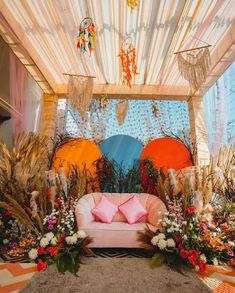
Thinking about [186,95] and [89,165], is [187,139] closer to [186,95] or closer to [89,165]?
[186,95]

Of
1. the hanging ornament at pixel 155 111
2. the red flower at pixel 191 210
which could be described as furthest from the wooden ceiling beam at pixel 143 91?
the red flower at pixel 191 210

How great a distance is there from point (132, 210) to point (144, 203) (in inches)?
12.0

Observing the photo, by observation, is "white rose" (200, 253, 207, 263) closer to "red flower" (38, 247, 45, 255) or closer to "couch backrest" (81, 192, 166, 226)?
"couch backrest" (81, 192, 166, 226)

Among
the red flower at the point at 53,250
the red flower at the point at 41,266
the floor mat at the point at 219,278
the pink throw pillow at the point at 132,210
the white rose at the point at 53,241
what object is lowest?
the floor mat at the point at 219,278

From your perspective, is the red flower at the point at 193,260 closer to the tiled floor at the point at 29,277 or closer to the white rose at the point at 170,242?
the tiled floor at the point at 29,277

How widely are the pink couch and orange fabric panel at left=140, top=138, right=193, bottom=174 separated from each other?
1333 mm

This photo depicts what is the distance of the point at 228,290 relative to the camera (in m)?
1.99

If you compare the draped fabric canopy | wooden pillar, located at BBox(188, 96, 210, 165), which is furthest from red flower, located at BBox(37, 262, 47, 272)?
wooden pillar, located at BBox(188, 96, 210, 165)

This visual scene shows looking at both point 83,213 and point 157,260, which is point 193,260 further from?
point 83,213

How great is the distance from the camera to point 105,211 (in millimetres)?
3176

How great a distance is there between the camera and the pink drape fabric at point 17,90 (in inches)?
156

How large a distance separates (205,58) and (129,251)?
3023 millimetres

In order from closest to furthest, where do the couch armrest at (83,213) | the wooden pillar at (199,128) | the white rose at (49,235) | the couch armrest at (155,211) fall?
the white rose at (49,235) → the couch armrest at (83,213) → the couch armrest at (155,211) → the wooden pillar at (199,128)

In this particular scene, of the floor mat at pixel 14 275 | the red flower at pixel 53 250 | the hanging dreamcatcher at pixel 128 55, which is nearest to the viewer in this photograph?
the floor mat at pixel 14 275
